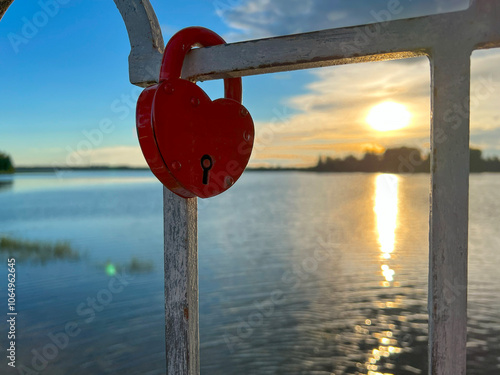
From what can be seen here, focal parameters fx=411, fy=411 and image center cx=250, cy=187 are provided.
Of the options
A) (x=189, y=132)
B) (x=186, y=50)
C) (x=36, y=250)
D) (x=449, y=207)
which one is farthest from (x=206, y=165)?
(x=36, y=250)

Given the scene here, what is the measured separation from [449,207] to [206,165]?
0.75 m

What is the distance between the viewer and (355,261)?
14.8 meters

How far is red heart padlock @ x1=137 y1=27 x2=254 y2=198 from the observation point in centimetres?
115

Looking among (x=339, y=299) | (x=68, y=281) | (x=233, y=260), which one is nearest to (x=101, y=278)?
(x=68, y=281)

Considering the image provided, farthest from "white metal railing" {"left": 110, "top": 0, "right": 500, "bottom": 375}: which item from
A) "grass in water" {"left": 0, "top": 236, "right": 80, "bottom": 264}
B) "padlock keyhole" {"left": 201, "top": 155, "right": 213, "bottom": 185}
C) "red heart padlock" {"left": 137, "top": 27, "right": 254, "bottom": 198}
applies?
"grass in water" {"left": 0, "top": 236, "right": 80, "bottom": 264}

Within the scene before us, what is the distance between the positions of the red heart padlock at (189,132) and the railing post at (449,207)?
60 centimetres

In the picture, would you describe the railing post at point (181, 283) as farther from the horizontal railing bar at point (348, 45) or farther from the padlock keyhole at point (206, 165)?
the horizontal railing bar at point (348, 45)

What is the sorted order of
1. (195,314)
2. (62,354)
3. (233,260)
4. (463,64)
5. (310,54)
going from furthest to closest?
1. (233,260)
2. (62,354)
3. (195,314)
4. (310,54)
5. (463,64)

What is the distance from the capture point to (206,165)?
50.0 inches

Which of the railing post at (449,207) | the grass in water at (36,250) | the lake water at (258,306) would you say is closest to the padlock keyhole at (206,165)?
the railing post at (449,207)

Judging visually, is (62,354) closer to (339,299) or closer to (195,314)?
(339,299)

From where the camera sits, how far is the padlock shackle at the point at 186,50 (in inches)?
51.2

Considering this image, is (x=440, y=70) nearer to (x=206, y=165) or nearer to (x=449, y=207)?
(x=449, y=207)

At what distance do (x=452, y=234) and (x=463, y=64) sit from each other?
499 millimetres
